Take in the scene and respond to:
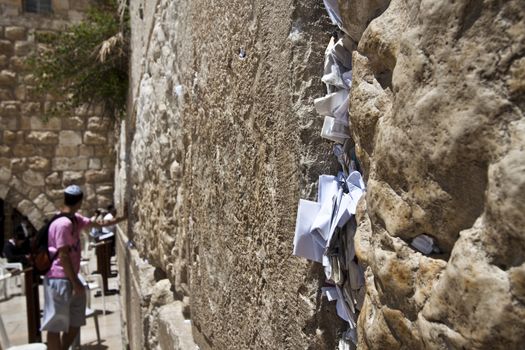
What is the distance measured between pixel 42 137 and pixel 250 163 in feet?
27.4

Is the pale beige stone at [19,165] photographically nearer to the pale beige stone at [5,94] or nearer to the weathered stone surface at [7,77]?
the pale beige stone at [5,94]

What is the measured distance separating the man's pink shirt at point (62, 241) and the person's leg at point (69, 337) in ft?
1.80

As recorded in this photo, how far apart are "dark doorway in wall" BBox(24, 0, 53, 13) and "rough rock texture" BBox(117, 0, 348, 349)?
7.39m

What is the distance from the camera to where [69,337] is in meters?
3.81

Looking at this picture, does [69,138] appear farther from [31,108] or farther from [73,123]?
[31,108]

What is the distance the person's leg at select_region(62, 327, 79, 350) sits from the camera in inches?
148

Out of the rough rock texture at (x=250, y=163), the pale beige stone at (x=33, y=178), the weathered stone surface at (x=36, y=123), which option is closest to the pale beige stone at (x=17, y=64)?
the weathered stone surface at (x=36, y=123)

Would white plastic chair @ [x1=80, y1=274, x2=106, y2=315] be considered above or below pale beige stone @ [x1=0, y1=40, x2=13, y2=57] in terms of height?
below

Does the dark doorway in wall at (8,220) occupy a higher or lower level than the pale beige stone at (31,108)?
lower

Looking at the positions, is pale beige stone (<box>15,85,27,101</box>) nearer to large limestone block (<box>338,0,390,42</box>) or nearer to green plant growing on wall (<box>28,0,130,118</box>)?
green plant growing on wall (<box>28,0,130,118</box>)

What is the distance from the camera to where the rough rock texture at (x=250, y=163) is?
0.90 metres

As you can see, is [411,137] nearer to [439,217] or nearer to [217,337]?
[439,217]

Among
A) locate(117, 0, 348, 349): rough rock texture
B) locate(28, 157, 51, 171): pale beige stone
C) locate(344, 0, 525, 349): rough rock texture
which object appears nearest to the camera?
locate(344, 0, 525, 349): rough rock texture

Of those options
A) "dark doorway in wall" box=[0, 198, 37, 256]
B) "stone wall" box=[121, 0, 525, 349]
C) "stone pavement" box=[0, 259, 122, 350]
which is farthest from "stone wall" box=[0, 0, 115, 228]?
"stone wall" box=[121, 0, 525, 349]
